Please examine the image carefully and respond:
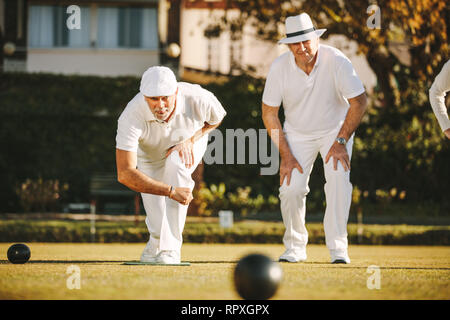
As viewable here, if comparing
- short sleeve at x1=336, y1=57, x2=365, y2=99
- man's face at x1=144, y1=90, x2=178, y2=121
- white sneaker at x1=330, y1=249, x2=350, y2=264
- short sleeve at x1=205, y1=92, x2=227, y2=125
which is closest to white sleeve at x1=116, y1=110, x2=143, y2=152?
man's face at x1=144, y1=90, x2=178, y2=121

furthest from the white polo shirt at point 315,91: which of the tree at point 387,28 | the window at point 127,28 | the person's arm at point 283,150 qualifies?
the window at point 127,28

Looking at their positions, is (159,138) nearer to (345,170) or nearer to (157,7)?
(345,170)

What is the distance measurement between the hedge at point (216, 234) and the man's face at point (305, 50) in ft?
15.1

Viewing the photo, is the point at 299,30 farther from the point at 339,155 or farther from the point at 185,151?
the point at 185,151

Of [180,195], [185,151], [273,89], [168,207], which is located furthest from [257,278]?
[273,89]

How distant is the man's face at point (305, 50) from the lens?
17.4 ft

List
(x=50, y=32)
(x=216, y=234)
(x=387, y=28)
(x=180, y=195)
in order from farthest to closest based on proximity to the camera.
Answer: (x=50, y=32) < (x=387, y=28) < (x=216, y=234) < (x=180, y=195)

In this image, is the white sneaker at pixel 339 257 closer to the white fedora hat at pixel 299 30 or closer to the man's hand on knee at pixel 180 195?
the man's hand on knee at pixel 180 195

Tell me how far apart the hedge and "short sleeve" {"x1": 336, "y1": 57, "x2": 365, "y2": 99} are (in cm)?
454

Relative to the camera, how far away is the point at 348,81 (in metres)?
5.31

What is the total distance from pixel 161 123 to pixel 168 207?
1.87 ft

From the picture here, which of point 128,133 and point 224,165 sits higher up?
point 128,133

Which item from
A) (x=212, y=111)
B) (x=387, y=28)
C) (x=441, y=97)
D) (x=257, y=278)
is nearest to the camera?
(x=257, y=278)

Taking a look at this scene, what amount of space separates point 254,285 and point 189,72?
14.3m
